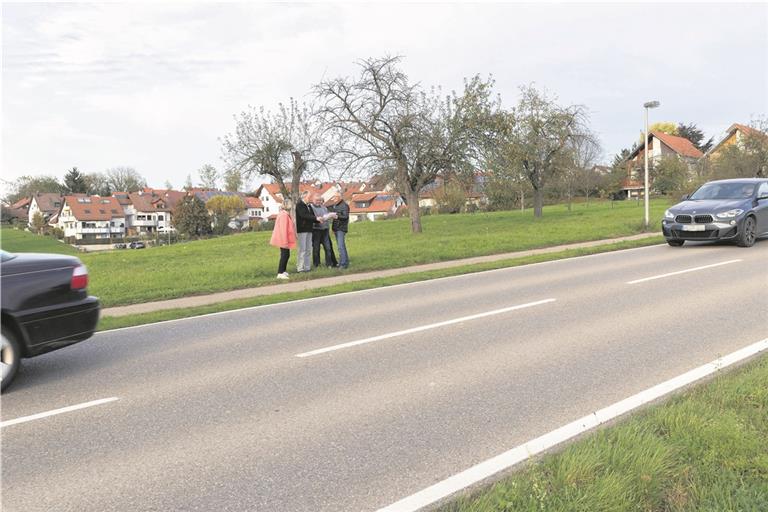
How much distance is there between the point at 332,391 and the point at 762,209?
47.9 feet

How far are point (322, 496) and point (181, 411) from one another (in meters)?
1.87

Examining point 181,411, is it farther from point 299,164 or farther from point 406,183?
point 299,164

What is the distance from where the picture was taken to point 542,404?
4.33 m

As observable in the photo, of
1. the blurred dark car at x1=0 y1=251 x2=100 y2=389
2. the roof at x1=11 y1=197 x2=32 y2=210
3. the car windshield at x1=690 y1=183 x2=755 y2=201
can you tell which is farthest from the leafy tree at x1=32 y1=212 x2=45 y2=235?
the blurred dark car at x1=0 y1=251 x2=100 y2=389

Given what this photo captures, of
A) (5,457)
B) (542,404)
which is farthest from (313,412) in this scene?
(5,457)

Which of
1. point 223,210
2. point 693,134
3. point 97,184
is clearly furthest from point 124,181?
point 693,134

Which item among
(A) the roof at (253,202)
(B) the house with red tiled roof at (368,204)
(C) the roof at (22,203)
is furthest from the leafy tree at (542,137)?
(C) the roof at (22,203)

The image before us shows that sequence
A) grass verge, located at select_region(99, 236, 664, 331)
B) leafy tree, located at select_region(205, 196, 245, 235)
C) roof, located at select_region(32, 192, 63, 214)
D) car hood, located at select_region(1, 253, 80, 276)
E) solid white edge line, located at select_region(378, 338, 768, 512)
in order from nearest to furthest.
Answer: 1. solid white edge line, located at select_region(378, 338, 768, 512)
2. car hood, located at select_region(1, 253, 80, 276)
3. grass verge, located at select_region(99, 236, 664, 331)
4. leafy tree, located at select_region(205, 196, 245, 235)
5. roof, located at select_region(32, 192, 63, 214)

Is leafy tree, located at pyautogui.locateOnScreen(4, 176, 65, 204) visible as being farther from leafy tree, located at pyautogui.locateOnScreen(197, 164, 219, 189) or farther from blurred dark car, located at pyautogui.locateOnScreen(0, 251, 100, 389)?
blurred dark car, located at pyautogui.locateOnScreen(0, 251, 100, 389)

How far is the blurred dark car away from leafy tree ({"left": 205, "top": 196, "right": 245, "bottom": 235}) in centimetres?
8079

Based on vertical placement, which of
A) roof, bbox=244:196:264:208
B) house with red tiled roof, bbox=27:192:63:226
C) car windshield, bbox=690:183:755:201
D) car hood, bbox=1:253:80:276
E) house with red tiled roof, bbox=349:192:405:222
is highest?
house with red tiled roof, bbox=27:192:63:226

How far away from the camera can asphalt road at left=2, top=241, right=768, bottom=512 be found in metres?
3.29

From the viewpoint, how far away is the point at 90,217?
99125 mm

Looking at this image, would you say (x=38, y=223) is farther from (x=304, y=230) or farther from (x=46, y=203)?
(x=304, y=230)
